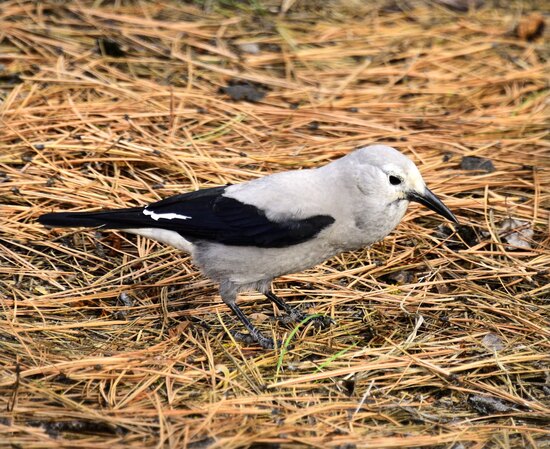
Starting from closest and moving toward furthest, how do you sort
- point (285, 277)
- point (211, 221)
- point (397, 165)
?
point (397, 165), point (211, 221), point (285, 277)

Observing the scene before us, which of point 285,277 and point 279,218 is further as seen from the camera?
point 285,277

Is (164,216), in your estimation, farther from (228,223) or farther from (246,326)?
(246,326)

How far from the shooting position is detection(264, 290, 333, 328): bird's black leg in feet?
14.1

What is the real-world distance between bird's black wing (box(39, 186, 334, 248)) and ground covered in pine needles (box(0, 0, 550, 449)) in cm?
44

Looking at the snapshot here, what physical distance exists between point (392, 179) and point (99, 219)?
154cm

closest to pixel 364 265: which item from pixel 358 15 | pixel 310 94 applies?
pixel 310 94

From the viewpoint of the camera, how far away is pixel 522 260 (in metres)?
4.77

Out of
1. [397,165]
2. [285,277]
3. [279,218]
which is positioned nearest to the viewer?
[397,165]

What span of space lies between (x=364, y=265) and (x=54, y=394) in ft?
6.88

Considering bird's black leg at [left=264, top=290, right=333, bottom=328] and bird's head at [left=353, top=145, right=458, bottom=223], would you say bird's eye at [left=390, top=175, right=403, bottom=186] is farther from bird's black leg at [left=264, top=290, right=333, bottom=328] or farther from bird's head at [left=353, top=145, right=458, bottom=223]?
bird's black leg at [left=264, top=290, right=333, bottom=328]

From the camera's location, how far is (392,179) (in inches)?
161

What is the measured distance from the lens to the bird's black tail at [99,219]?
4.17m

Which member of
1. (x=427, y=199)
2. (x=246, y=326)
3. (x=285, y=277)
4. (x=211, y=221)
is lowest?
(x=285, y=277)

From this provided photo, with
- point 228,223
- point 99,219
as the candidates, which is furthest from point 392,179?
point 99,219
